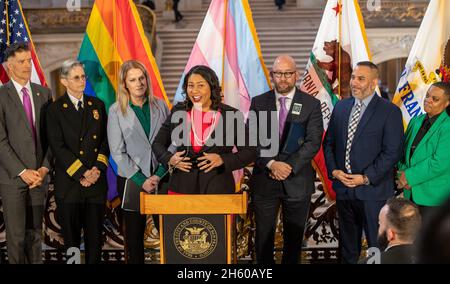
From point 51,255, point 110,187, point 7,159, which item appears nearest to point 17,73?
point 7,159

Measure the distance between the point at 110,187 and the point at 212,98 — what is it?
1321 mm

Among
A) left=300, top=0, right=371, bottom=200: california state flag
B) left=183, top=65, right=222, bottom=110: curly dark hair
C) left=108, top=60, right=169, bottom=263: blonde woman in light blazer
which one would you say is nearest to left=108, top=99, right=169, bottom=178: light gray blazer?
left=108, top=60, right=169, bottom=263: blonde woman in light blazer

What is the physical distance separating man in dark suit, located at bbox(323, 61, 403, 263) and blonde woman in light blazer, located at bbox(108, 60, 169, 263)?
1.16 metres

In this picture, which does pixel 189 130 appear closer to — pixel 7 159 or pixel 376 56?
pixel 7 159

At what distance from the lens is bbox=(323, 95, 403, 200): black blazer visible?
383cm

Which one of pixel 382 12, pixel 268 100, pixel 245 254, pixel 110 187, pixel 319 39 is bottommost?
pixel 245 254

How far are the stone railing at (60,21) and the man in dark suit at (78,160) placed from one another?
1205 centimetres

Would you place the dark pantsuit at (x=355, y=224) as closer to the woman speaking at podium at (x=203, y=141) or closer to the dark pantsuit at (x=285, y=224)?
the dark pantsuit at (x=285, y=224)

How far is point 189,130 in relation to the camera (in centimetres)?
366

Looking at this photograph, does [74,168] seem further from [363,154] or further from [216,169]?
[363,154]

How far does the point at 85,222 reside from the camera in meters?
3.94

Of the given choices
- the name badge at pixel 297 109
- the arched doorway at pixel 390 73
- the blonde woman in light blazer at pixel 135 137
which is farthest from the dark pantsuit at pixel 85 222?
the arched doorway at pixel 390 73

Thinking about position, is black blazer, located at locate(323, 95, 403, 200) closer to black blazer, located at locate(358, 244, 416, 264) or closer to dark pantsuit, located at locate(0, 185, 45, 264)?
black blazer, located at locate(358, 244, 416, 264)

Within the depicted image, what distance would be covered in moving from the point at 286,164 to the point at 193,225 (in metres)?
0.92
